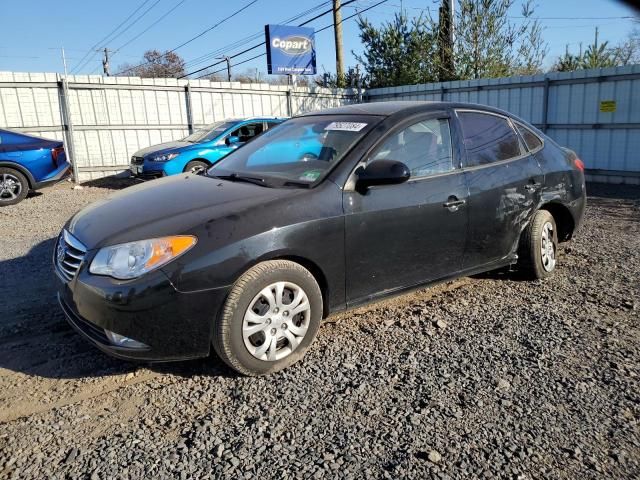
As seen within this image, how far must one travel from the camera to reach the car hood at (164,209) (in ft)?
9.80

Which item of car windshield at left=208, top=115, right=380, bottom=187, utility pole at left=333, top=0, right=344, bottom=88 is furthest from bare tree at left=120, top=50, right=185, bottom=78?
car windshield at left=208, top=115, right=380, bottom=187

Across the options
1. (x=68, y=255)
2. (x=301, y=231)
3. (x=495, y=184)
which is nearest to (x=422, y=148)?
(x=495, y=184)

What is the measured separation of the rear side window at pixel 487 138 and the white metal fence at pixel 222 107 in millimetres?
7745

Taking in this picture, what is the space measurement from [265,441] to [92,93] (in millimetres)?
13089

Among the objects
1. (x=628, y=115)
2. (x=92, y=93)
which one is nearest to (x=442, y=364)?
(x=628, y=115)

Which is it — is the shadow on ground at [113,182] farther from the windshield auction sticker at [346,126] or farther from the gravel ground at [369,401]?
the windshield auction sticker at [346,126]

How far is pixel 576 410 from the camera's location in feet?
8.93

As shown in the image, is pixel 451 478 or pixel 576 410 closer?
pixel 451 478

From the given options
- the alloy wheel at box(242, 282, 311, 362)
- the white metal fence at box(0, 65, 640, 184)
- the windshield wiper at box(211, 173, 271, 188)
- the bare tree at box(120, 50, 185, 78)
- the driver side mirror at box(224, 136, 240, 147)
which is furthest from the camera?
the bare tree at box(120, 50, 185, 78)

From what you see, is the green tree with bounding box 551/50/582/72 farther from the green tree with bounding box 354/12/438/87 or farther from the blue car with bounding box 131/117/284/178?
the blue car with bounding box 131/117/284/178

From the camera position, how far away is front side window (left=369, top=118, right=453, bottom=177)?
12.3ft

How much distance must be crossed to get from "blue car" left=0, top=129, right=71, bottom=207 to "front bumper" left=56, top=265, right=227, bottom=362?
26.3 feet

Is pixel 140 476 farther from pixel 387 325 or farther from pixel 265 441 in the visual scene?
pixel 387 325

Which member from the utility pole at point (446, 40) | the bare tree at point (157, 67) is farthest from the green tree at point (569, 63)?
the bare tree at point (157, 67)
